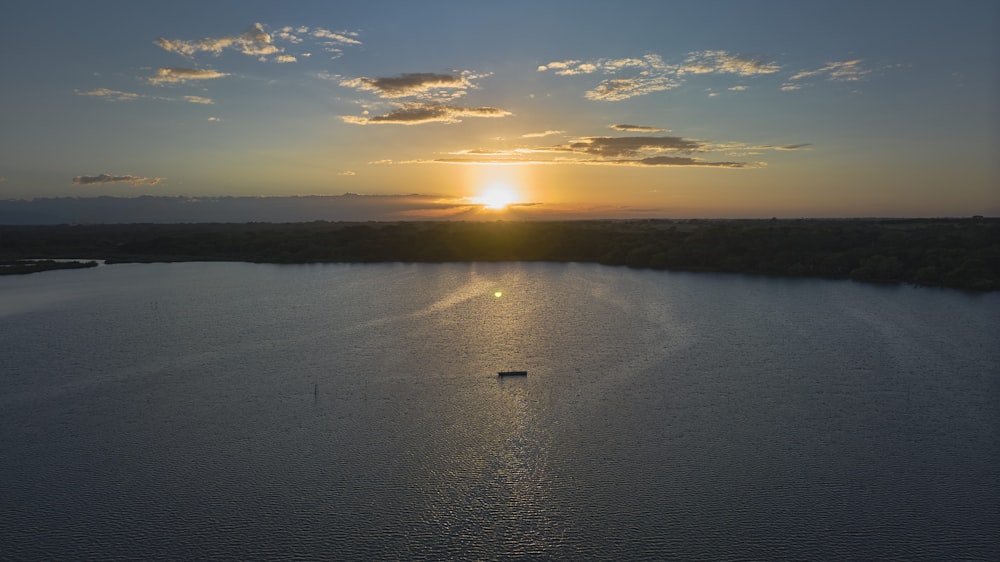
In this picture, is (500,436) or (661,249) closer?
(500,436)

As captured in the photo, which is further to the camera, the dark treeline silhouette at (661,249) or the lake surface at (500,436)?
the dark treeline silhouette at (661,249)

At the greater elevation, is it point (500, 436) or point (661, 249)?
point (661, 249)

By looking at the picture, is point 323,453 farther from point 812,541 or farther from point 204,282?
point 204,282

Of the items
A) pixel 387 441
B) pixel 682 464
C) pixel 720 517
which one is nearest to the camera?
pixel 720 517

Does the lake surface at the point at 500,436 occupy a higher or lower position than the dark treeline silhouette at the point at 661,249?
lower

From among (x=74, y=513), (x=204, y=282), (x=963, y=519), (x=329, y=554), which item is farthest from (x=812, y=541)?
(x=204, y=282)
